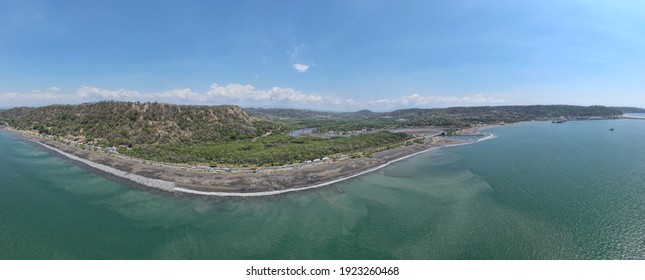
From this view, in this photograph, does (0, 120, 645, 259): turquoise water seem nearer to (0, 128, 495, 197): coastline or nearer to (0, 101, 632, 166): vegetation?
(0, 128, 495, 197): coastline

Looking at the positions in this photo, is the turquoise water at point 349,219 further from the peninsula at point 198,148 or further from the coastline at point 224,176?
the peninsula at point 198,148

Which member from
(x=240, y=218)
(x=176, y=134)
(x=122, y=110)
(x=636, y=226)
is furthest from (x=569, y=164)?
(x=122, y=110)

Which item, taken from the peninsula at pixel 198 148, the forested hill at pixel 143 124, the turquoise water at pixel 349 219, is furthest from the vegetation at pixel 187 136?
the turquoise water at pixel 349 219

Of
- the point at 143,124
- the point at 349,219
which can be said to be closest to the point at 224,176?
the point at 349,219

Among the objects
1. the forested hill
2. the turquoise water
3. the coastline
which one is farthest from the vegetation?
the turquoise water

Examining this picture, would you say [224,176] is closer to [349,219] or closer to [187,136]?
[349,219]

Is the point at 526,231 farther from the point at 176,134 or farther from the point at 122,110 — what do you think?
the point at 122,110
